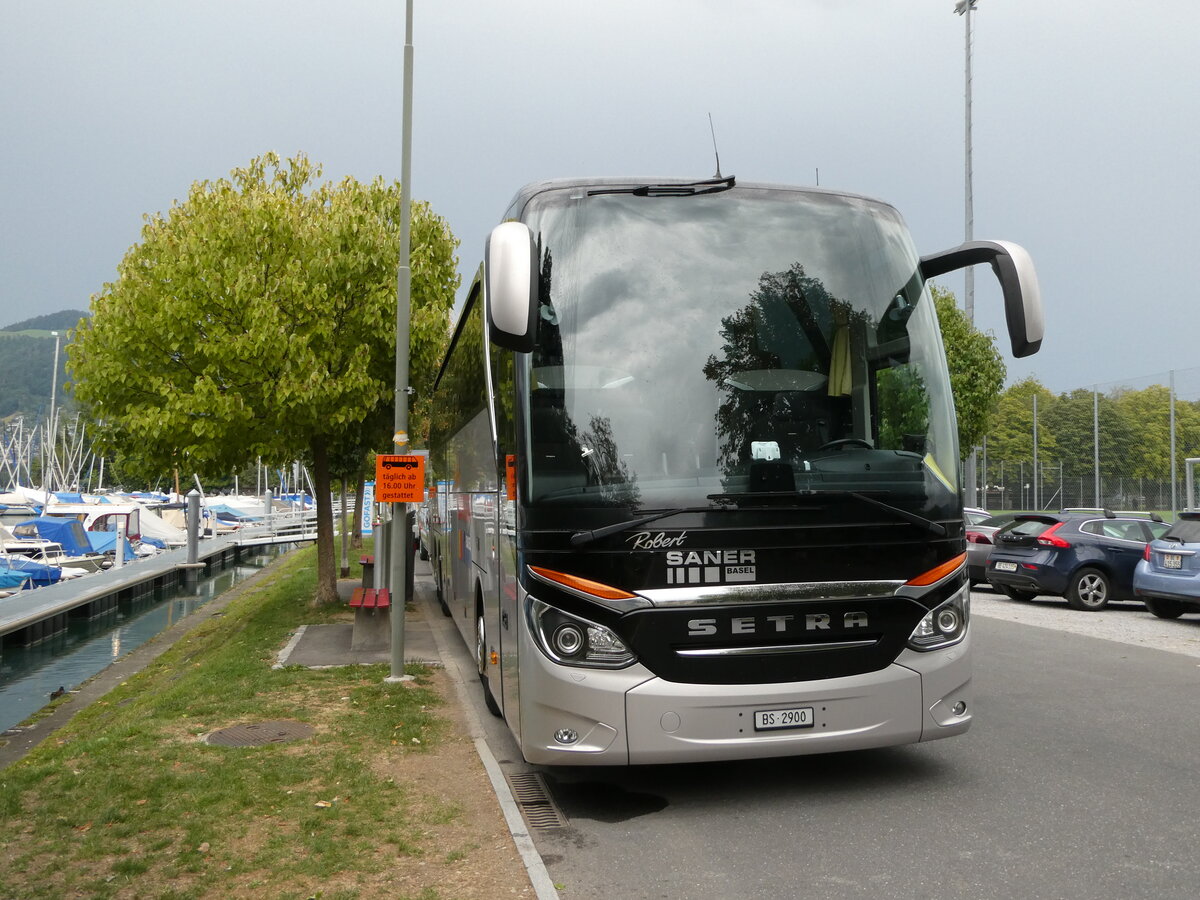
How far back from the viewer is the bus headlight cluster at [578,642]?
575 cm

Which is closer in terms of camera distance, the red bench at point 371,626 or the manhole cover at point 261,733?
the manhole cover at point 261,733

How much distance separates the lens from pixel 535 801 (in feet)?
21.2

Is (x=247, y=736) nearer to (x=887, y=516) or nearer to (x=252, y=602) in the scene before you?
(x=887, y=516)


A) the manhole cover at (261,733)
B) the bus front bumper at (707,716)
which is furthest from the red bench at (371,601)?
the bus front bumper at (707,716)

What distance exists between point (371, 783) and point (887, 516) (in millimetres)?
3497

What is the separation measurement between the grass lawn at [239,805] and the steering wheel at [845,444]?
2844mm

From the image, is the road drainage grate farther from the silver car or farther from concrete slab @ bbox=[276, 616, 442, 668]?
the silver car

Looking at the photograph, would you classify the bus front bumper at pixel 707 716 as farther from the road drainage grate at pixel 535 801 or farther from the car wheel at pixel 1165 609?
the car wheel at pixel 1165 609

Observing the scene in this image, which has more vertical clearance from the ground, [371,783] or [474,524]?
[474,524]

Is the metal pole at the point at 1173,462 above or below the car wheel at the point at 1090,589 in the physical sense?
above

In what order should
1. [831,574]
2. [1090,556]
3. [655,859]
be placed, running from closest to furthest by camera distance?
1. [655,859]
2. [831,574]
3. [1090,556]

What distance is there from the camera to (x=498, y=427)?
689cm

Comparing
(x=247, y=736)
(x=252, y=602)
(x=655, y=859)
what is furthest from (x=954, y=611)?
(x=252, y=602)

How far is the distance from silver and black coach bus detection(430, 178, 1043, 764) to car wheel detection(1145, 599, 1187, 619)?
1045cm
